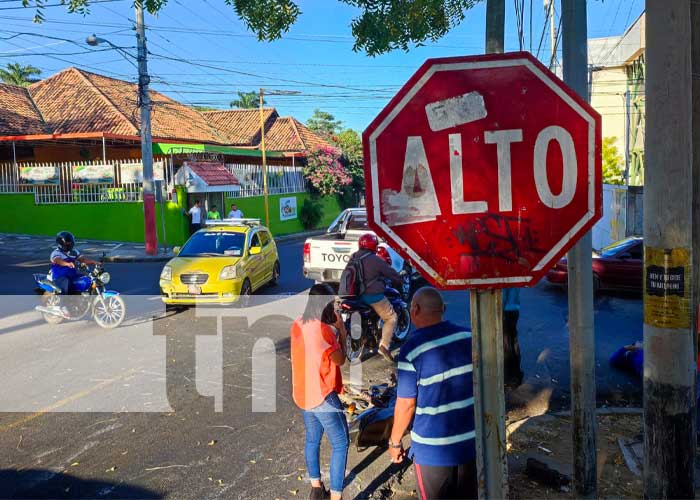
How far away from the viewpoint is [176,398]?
22.8ft

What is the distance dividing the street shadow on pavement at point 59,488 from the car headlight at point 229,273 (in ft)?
23.5

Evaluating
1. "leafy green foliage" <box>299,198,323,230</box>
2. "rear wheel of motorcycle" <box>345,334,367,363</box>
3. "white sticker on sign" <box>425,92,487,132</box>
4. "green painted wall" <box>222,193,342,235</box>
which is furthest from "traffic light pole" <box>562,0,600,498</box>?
"leafy green foliage" <box>299,198,323,230</box>

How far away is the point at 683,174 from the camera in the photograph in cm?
290

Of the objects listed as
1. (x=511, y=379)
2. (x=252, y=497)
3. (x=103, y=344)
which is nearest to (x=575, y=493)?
(x=252, y=497)

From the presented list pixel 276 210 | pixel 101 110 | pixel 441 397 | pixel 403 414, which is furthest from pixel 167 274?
pixel 276 210

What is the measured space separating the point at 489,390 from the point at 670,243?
1.33 metres

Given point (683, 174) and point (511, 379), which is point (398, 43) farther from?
point (683, 174)

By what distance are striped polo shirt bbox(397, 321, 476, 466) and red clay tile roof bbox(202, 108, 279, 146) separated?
113 ft

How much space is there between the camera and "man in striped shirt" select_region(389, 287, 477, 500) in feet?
11.3

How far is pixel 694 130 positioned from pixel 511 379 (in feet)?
13.0

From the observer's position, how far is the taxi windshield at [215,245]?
13023 mm

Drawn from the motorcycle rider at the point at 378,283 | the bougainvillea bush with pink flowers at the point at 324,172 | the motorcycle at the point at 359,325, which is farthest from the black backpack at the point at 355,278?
the bougainvillea bush with pink flowers at the point at 324,172

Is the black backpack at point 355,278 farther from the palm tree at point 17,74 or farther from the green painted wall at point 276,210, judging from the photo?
the palm tree at point 17,74

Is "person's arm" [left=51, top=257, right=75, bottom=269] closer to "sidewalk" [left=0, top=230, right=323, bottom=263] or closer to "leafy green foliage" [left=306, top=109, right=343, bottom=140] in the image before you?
"sidewalk" [left=0, top=230, right=323, bottom=263]
